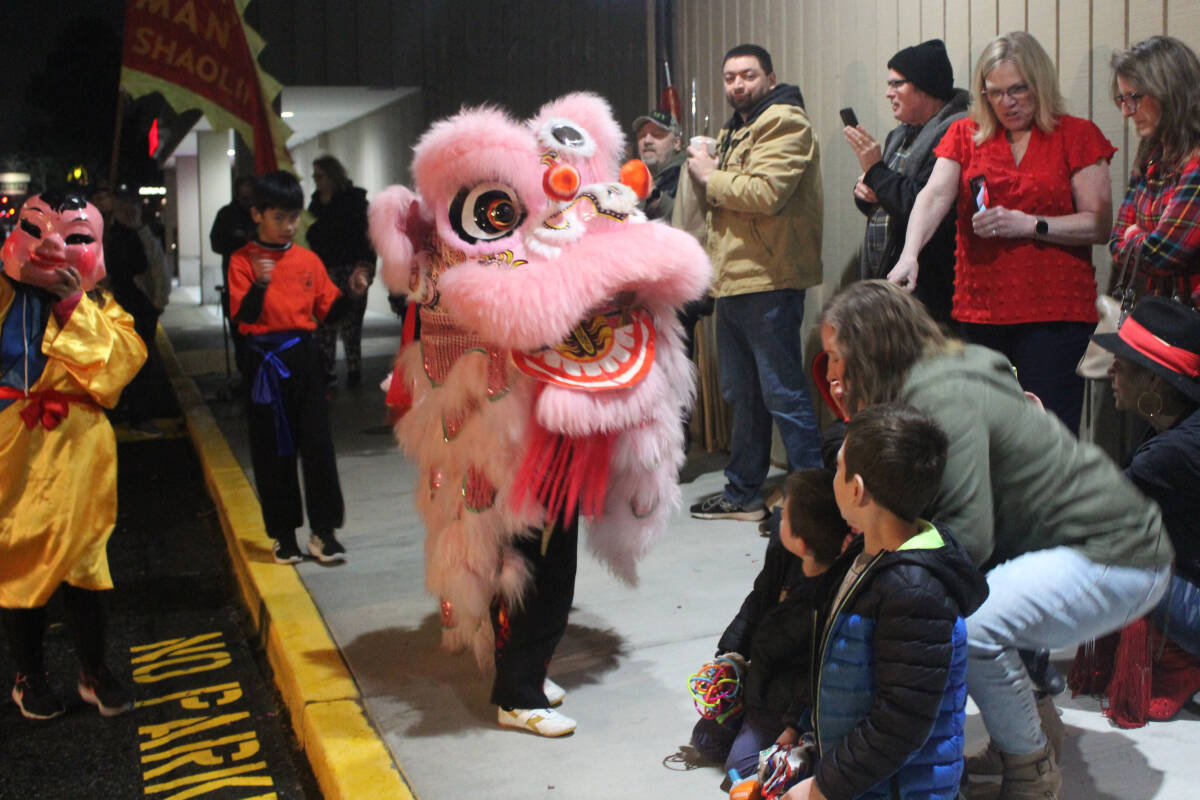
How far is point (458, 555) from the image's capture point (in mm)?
3436

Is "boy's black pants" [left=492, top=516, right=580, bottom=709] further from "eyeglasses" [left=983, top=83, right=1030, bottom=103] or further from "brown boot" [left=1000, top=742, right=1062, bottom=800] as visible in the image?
"eyeglasses" [left=983, top=83, right=1030, bottom=103]

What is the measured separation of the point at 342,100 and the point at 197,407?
678 centimetres

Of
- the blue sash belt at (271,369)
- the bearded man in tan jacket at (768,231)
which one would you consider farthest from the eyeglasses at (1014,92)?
the blue sash belt at (271,369)

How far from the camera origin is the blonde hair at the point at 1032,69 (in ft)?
13.7

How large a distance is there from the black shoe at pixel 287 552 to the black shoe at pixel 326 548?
7 cm

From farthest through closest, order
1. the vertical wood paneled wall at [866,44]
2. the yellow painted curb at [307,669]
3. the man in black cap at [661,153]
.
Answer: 1. the man in black cap at [661,153]
2. the vertical wood paneled wall at [866,44]
3. the yellow painted curb at [307,669]

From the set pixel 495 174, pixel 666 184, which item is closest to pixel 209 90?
pixel 666 184

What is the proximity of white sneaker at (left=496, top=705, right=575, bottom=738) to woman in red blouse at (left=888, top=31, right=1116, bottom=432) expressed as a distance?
212 centimetres

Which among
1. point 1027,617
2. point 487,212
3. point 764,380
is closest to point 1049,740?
point 1027,617

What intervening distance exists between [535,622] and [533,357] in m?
0.80

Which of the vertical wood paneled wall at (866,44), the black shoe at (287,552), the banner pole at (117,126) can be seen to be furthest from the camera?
the banner pole at (117,126)

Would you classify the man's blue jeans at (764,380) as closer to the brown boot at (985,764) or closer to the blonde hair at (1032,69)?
the blonde hair at (1032,69)

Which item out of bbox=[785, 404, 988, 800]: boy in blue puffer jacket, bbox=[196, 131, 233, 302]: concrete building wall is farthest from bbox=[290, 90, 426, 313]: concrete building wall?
bbox=[785, 404, 988, 800]: boy in blue puffer jacket

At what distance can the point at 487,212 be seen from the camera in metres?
3.44
